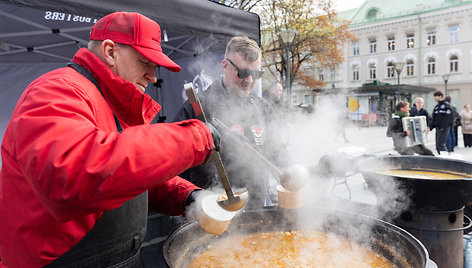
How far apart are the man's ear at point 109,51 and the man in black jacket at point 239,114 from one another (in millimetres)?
1097

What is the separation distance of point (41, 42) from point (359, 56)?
35.7m

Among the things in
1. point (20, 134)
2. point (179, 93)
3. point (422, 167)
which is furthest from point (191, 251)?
point (179, 93)

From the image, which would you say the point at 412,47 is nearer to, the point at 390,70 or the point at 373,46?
the point at 390,70

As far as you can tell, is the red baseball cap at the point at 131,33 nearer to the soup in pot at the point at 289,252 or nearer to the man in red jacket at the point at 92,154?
the man in red jacket at the point at 92,154

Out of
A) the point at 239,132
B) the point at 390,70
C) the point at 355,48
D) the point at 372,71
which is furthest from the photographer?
the point at 355,48

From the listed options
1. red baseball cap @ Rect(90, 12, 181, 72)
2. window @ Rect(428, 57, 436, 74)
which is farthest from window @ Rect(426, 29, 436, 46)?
red baseball cap @ Rect(90, 12, 181, 72)

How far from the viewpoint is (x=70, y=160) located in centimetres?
76

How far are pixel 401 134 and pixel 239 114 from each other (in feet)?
19.7

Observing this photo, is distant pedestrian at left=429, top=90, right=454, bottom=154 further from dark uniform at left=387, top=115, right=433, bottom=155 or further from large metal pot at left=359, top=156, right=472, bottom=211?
large metal pot at left=359, top=156, right=472, bottom=211

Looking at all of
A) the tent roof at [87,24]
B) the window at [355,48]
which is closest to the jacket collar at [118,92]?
the tent roof at [87,24]

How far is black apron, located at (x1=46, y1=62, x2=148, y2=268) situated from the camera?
1.07 metres

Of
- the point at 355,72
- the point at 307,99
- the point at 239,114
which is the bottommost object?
the point at 239,114

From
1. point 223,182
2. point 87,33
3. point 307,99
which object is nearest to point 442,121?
point 87,33

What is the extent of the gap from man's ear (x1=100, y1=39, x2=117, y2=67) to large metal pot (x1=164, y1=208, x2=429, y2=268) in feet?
2.85
